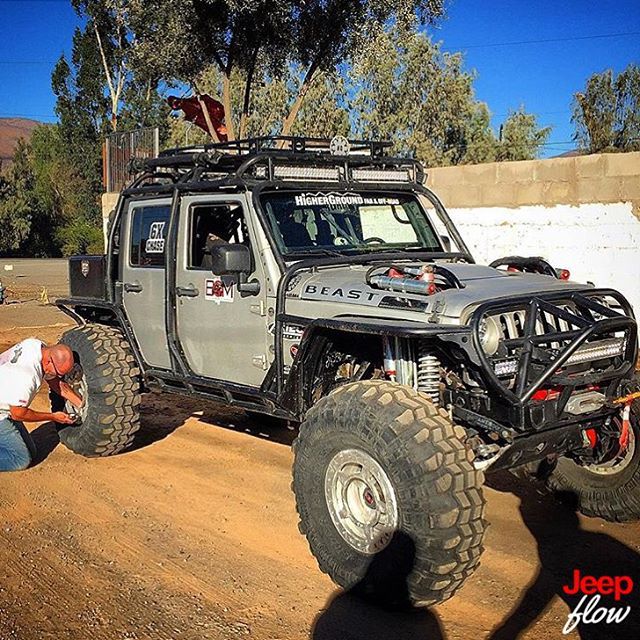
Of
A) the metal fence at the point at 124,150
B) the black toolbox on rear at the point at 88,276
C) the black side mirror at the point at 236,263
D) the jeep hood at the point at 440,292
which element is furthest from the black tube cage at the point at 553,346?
the metal fence at the point at 124,150

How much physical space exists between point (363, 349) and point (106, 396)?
7.99 ft

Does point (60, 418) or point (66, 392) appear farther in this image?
point (66, 392)

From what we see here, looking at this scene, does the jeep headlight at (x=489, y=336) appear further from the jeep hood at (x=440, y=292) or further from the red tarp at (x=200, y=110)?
the red tarp at (x=200, y=110)

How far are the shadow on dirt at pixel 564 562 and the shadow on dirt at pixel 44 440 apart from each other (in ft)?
11.9

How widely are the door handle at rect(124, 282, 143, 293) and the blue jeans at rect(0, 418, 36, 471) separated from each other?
4.36 feet

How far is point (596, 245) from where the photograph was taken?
9.82 meters

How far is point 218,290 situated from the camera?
214 inches

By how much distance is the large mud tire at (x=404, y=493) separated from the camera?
368cm

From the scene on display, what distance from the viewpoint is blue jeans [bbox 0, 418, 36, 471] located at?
5.95 meters

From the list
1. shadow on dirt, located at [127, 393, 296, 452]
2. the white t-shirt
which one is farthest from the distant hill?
the white t-shirt

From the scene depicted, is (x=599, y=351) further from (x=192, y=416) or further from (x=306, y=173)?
(x=192, y=416)

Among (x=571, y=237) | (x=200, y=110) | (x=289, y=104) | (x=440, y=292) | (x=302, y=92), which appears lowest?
(x=440, y=292)

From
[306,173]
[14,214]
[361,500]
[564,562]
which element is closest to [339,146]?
[306,173]

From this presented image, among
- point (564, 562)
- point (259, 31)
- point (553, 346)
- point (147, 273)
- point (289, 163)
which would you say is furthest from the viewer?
point (259, 31)
